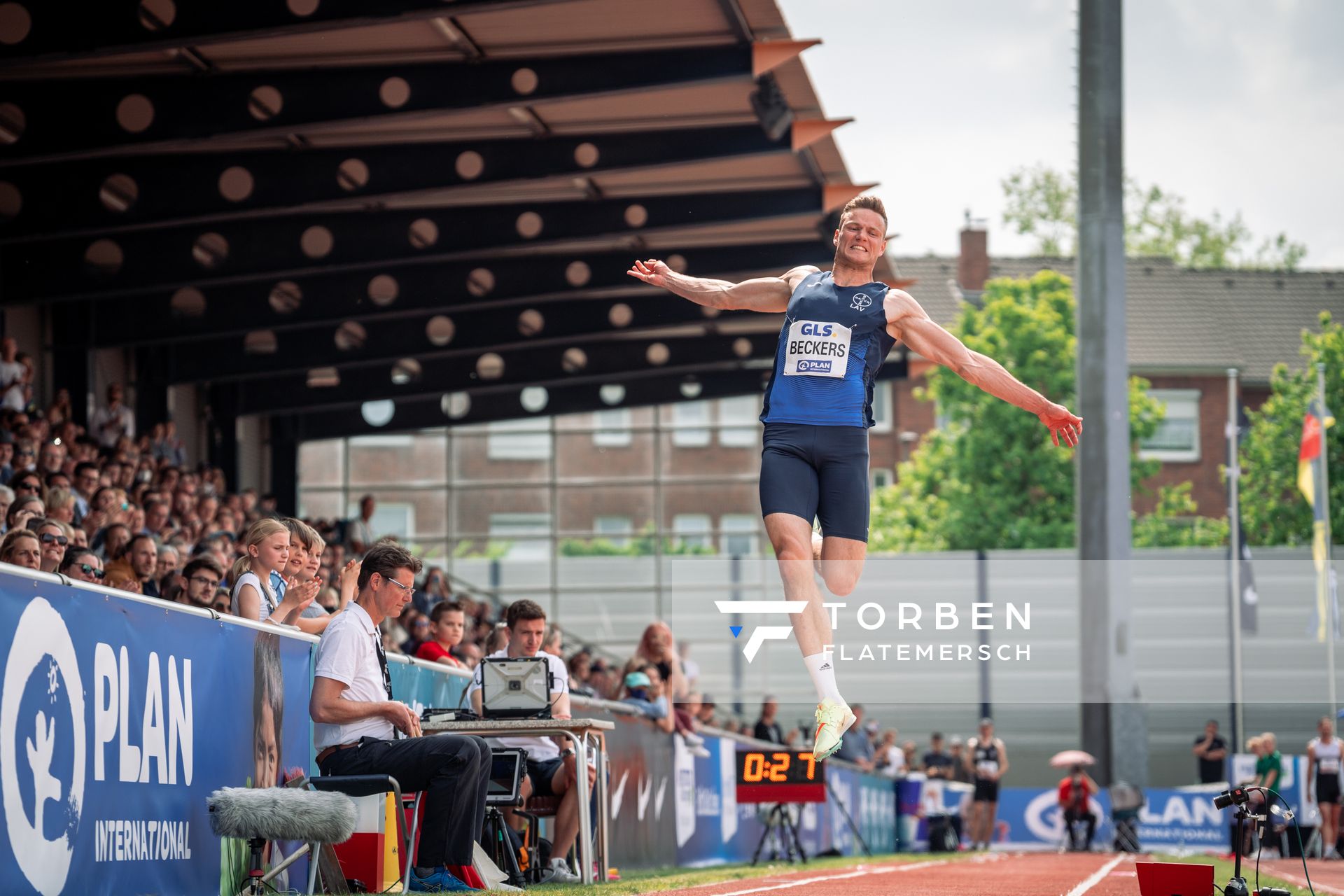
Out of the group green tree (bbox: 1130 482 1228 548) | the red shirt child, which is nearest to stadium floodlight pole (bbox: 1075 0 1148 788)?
the red shirt child

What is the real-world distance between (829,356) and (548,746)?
14.3 feet

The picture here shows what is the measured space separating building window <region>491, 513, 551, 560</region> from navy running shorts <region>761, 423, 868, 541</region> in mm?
35680

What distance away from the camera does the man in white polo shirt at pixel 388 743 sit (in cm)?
898

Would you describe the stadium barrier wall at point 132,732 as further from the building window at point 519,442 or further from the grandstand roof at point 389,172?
the building window at point 519,442

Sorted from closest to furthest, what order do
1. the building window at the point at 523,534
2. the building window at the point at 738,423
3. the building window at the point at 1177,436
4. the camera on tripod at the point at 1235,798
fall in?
1. the camera on tripod at the point at 1235,798
2. the building window at the point at 523,534
3. the building window at the point at 738,423
4. the building window at the point at 1177,436

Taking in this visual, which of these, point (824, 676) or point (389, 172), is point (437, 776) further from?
point (389, 172)

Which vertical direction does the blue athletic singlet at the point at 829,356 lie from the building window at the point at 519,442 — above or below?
below

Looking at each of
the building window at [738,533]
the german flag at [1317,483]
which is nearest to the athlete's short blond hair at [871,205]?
the german flag at [1317,483]

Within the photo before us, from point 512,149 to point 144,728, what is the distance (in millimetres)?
13945

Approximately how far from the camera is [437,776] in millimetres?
8977

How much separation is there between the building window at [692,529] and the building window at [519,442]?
4111 millimetres

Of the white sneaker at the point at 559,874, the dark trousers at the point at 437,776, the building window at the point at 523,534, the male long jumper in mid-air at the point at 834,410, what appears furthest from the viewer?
the building window at the point at 523,534

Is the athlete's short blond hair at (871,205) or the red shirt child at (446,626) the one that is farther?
the red shirt child at (446,626)

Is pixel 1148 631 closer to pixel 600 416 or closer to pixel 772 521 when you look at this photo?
pixel 600 416
